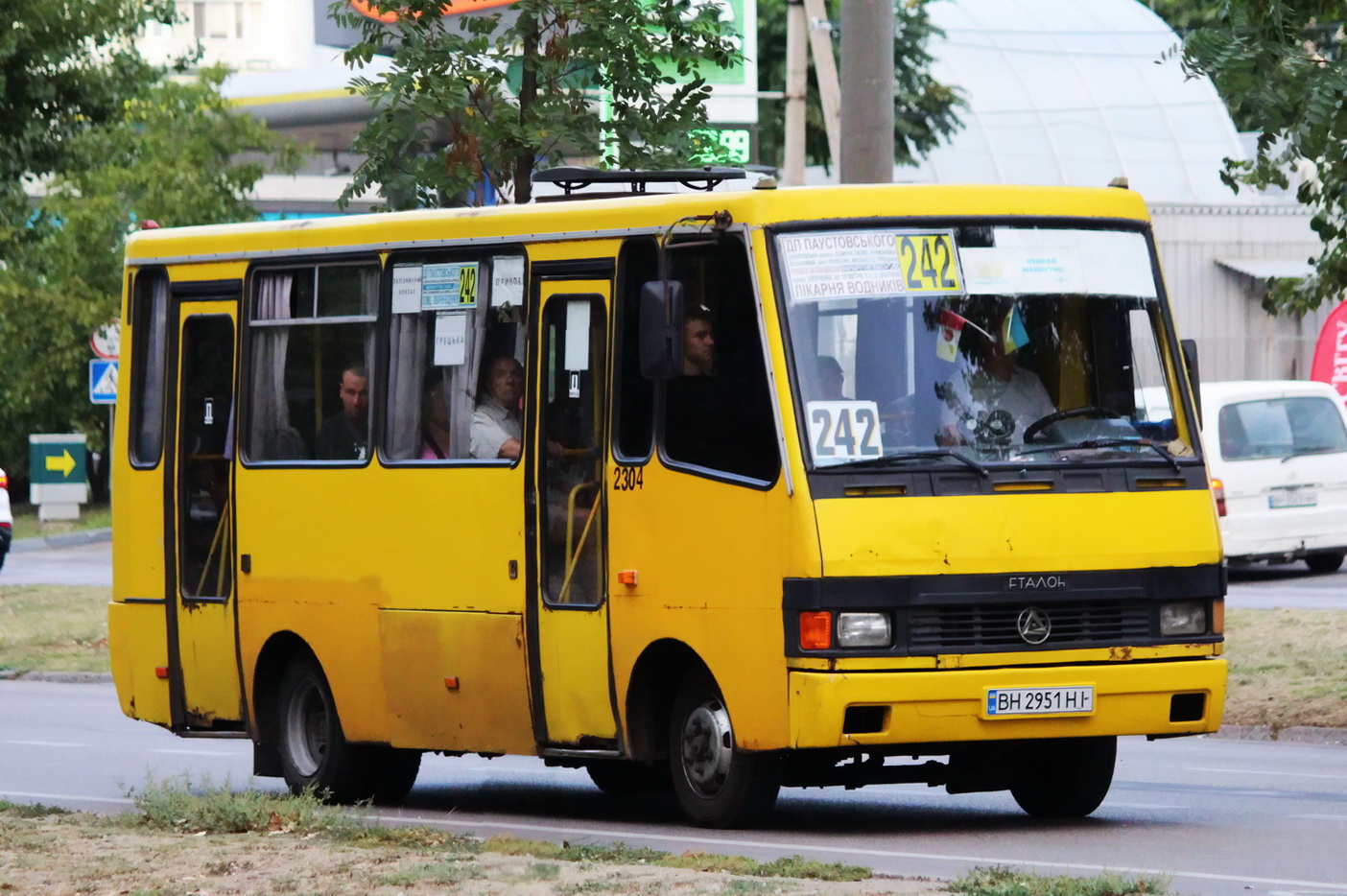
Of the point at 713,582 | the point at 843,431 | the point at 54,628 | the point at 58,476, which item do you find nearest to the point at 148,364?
the point at 713,582

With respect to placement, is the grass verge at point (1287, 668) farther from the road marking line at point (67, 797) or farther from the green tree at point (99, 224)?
the green tree at point (99, 224)

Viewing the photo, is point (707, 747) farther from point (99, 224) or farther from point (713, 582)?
point (99, 224)

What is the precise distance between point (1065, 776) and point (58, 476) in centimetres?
3599

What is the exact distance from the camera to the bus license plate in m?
10.4

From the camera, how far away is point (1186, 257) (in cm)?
5191

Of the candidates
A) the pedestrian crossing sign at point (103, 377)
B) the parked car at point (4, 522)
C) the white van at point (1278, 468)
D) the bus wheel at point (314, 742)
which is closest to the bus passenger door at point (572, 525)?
the bus wheel at point (314, 742)

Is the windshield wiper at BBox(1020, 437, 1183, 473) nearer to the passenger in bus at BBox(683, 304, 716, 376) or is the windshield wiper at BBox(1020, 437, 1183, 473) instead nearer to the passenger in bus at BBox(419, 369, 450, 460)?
the passenger in bus at BBox(683, 304, 716, 376)

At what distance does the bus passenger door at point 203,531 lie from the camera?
44.9 ft

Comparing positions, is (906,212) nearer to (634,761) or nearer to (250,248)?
(634,761)

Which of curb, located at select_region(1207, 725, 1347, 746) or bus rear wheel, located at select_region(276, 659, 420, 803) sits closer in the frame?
bus rear wheel, located at select_region(276, 659, 420, 803)

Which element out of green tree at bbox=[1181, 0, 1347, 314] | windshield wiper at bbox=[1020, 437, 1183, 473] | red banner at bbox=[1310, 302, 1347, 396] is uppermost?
green tree at bbox=[1181, 0, 1347, 314]

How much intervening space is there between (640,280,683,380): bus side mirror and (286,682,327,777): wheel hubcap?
3.41 metres

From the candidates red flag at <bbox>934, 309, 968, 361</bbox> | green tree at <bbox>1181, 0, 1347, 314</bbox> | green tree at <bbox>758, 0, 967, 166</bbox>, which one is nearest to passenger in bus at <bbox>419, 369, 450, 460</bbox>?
red flag at <bbox>934, 309, 968, 361</bbox>

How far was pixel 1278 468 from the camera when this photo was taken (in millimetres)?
25578
